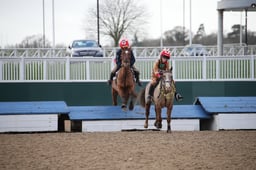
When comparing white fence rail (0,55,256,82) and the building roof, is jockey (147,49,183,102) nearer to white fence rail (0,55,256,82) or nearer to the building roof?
white fence rail (0,55,256,82)

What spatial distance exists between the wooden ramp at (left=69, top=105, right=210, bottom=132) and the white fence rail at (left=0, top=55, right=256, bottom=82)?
6.60m

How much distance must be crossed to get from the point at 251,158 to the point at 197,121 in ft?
28.1

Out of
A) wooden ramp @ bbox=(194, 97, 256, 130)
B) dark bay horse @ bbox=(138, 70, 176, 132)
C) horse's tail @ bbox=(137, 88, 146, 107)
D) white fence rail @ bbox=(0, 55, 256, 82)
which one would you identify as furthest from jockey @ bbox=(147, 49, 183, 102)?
white fence rail @ bbox=(0, 55, 256, 82)

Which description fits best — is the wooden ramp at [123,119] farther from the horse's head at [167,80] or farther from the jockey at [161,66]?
the horse's head at [167,80]

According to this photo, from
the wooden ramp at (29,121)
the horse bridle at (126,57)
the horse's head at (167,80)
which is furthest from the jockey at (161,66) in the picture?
the wooden ramp at (29,121)

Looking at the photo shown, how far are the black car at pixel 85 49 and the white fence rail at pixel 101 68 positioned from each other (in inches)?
678

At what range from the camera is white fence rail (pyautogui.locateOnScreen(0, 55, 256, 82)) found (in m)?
29.5

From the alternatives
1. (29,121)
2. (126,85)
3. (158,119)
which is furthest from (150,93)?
(29,121)

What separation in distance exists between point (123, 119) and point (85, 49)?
2608 centimetres

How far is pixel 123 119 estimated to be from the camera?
22625 mm

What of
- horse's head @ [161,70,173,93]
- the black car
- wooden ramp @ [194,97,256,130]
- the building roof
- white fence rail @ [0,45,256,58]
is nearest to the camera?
horse's head @ [161,70,173,93]

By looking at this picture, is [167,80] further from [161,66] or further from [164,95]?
[161,66]

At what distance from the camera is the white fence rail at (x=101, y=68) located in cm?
2948

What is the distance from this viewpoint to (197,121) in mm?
22922
